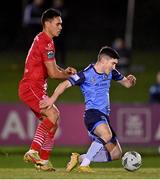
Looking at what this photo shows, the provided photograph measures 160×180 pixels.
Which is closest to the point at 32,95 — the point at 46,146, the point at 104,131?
the point at 46,146

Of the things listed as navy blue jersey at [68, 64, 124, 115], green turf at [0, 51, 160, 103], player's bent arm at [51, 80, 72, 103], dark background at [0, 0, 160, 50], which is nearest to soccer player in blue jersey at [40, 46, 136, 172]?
navy blue jersey at [68, 64, 124, 115]

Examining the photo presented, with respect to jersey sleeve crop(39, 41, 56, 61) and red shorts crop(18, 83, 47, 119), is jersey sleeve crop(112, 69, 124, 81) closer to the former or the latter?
jersey sleeve crop(39, 41, 56, 61)

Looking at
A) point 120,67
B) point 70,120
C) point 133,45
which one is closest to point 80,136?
point 70,120

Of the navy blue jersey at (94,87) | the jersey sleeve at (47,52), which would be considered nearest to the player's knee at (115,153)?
the navy blue jersey at (94,87)

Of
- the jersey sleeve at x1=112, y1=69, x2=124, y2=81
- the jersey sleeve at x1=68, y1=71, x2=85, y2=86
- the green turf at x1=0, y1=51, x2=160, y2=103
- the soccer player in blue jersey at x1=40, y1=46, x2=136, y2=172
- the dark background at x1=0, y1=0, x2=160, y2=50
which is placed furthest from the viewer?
the dark background at x1=0, y1=0, x2=160, y2=50

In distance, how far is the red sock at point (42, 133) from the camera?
16984 mm

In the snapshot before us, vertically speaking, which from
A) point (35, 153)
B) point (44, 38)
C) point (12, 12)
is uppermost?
point (12, 12)

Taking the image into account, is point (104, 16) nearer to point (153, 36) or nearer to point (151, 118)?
point (153, 36)

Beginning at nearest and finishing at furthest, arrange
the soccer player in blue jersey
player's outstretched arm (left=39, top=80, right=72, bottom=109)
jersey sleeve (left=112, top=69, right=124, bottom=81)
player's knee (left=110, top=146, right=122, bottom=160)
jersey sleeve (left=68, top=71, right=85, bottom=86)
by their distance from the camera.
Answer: player's outstretched arm (left=39, top=80, right=72, bottom=109), jersey sleeve (left=68, top=71, right=85, bottom=86), the soccer player in blue jersey, player's knee (left=110, top=146, right=122, bottom=160), jersey sleeve (left=112, top=69, right=124, bottom=81)

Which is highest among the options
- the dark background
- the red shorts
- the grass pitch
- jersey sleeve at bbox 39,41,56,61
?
the dark background

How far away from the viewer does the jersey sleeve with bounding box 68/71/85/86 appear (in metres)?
16.7

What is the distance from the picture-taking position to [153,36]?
38.4 meters

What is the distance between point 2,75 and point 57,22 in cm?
1538

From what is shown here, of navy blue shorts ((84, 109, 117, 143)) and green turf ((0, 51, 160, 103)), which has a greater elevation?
green turf ((0, 51, 160, 103))
